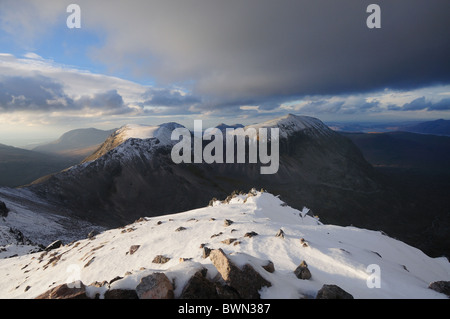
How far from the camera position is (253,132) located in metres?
191

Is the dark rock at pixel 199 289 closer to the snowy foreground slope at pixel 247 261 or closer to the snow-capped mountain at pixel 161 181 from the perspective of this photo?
the snowy foreground slope at pixel 247 261

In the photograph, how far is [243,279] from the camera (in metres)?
6.41

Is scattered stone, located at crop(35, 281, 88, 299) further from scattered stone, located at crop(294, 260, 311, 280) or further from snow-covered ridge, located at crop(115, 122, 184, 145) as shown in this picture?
snow-covered ridge, located at crop(115, 122, 184, 145)

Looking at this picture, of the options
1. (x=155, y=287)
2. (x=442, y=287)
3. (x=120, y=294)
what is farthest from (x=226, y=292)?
(x=442, y=287)

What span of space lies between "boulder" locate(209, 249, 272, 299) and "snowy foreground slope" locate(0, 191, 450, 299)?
24cm

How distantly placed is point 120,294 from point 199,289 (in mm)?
2151

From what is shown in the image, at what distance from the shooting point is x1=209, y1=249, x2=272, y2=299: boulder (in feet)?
20.2

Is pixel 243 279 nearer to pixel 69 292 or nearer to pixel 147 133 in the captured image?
pixel 69 292

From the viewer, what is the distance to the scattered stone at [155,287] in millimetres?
5762

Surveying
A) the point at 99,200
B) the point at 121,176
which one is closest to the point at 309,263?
the point at 99,200

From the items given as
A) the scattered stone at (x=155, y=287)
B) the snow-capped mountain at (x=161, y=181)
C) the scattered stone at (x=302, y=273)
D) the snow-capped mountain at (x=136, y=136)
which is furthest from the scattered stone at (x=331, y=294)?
the snow-capped mountain at (x=136, y=136)
